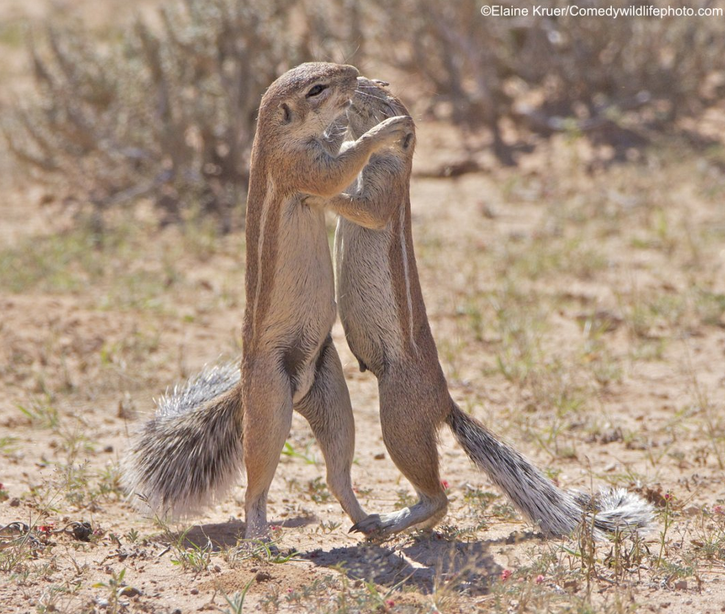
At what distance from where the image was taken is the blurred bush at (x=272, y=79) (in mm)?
8984

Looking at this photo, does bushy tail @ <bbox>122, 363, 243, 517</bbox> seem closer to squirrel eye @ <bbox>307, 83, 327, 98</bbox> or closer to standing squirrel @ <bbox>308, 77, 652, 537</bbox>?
standing squirrel @ <bbox>308, 77, 652, 537</bbox>

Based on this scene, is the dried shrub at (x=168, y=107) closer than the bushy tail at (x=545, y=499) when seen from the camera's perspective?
No

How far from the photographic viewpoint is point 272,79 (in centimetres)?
907

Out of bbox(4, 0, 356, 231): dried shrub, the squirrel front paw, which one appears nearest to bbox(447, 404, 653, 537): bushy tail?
the squirrel front paw

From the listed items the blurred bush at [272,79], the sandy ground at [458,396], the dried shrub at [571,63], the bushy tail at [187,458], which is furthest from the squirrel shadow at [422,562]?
the dried shrub at [571,63]

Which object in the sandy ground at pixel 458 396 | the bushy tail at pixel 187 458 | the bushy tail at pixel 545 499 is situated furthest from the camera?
the bushy tail at pixel 187 458

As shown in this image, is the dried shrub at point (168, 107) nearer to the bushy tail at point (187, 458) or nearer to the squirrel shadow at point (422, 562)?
the bushy tail at point (187, 458)

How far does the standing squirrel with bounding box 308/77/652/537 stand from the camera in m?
3.98

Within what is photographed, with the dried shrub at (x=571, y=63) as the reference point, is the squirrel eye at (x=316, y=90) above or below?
below

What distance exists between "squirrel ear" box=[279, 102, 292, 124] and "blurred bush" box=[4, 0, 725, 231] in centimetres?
432

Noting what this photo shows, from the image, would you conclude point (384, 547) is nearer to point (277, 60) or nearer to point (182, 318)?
point (182, 318)

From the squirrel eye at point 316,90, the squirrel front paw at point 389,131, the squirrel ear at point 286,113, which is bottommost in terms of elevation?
the squirrel front paw at point 389,131

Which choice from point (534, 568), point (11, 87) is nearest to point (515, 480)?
point (534, 568)

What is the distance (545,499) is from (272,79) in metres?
6.12
